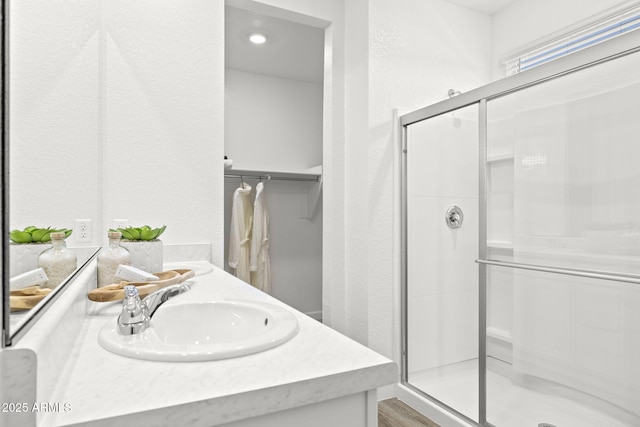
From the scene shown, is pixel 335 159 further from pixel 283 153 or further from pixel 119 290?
pixel 119 290

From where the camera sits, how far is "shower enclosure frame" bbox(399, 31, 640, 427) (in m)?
1.33

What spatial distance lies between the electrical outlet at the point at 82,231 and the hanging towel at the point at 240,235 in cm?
214

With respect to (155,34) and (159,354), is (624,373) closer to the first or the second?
(159,354)

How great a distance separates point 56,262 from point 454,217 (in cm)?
207

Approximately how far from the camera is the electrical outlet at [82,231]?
3.37ft

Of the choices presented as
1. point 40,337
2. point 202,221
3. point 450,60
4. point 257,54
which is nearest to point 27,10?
point 40,337

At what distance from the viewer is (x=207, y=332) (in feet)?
3.11

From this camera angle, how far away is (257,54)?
3301 millimetres

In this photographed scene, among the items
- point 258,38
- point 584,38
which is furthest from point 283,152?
point 584,38

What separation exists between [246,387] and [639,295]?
1650 mm

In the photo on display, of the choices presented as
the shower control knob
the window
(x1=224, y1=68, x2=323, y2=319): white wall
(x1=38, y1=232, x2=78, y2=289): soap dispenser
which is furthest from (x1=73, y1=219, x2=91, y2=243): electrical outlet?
(x1=224, y1=68, x2=323, y2=319): white wall

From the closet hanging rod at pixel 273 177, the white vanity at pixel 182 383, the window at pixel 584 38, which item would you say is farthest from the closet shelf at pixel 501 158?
the closet hanging rod at pixel 273 177

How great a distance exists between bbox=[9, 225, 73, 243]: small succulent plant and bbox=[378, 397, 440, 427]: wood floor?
183 cm

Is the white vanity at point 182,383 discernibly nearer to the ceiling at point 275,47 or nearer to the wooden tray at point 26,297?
the wooden tray at point 26,297
